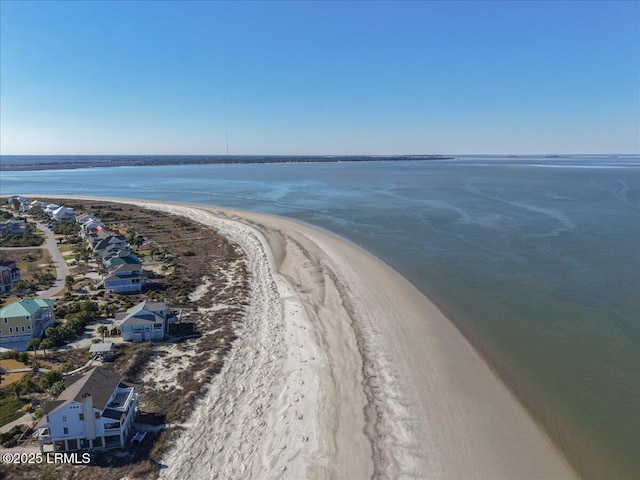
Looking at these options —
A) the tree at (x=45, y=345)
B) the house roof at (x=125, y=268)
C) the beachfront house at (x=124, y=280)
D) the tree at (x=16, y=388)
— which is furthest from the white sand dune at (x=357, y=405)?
the tree at (x=45, y=345)

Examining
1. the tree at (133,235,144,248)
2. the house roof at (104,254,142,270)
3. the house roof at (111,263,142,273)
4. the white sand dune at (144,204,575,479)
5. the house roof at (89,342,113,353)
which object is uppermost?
the house roof at (104,254,142,270)

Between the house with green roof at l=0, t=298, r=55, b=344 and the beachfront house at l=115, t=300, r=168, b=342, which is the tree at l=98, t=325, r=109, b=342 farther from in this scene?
the house with green roof at l=0, t=298, r=55, b=344

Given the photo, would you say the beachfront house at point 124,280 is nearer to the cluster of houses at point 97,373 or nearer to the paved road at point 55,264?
the cluster of houses at point 97,373

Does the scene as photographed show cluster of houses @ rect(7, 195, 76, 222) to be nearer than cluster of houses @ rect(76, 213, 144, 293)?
No

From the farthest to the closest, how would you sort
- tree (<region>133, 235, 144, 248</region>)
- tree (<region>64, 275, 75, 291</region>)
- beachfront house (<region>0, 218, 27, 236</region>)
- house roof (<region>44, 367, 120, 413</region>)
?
beachfront house (<region>0, 218, 27, 236</region>) → tree (<region>133, 235, 144, 248</region>) → tree (<region>64, 275, 75, 291</region>) → house roof (<region>44, 367, 120, 413</region>)

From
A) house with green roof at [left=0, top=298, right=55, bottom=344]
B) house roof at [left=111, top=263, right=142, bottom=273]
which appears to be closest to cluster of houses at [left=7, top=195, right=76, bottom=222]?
house roof at [left=111, top=263, right=142, bottom=273]

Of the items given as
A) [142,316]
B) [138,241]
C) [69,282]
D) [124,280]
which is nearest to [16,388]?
[142,316]
